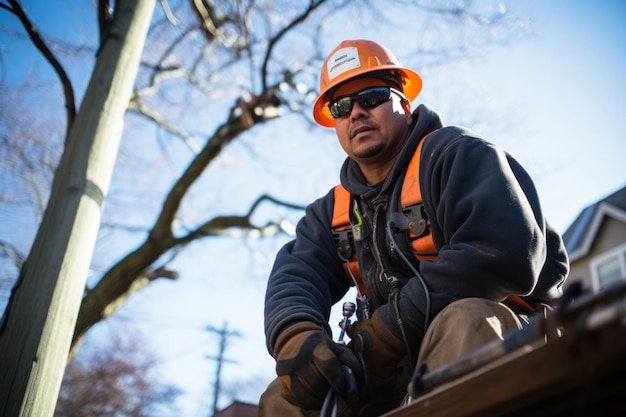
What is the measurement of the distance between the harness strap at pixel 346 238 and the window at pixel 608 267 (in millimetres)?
11223

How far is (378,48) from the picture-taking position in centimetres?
312

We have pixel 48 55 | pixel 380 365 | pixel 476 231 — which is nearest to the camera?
pixel 476 231

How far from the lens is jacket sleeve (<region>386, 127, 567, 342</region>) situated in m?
1.96

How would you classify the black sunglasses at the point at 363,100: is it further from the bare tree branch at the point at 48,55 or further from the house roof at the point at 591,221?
the house roof at the point at 591,221

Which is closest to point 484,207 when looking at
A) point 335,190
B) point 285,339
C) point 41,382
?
point 285,339

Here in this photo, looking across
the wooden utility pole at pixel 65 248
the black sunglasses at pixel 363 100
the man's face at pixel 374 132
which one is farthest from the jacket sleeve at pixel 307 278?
the wooden utility pole at pixel 65 248

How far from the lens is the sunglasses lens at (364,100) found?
2.96m

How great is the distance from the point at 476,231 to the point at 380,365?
0.66 m

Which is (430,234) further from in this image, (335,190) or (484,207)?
(335,190)

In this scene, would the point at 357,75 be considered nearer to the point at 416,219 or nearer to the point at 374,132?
the point at 374,132

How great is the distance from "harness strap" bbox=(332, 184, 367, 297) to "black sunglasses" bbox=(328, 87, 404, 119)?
0.40 meters

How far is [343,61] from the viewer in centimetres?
307

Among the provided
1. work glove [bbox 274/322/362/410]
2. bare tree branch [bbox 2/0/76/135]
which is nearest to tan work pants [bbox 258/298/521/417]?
work glove [bbox 274/322/362/410]

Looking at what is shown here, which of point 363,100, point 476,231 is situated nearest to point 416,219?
point 476,231
